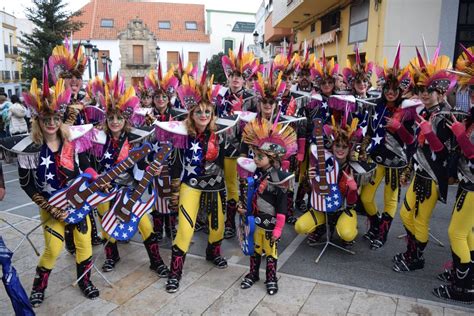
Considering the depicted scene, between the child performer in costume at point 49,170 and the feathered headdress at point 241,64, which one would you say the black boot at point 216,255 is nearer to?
the child performer in costume at point 49,170

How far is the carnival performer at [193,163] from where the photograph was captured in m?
4.26

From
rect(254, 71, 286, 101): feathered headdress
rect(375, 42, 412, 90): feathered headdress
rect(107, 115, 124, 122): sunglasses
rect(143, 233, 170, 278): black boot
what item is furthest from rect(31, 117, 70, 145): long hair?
rect(375, 42, 412, 90): feathered headdress

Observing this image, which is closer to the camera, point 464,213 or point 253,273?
point 464,213

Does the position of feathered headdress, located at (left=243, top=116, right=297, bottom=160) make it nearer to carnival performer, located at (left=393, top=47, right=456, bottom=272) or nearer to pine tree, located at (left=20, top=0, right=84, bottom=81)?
carnival performer, located at (left=393, top=47, right=456, bottom=272)

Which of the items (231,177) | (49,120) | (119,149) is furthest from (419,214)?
(49,120)

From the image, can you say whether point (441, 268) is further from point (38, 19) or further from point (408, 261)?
point (38, 19)

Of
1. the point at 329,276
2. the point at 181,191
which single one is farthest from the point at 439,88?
the point at 181,191

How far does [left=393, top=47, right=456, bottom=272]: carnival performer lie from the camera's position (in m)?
4.02

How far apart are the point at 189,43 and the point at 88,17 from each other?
11.0 m

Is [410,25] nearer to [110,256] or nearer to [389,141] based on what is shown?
[389,141]

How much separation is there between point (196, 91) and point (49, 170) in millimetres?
1693

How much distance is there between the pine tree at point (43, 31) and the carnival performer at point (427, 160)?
18798 millimetres

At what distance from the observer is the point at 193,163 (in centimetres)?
436

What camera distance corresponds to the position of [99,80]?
5836 mm
